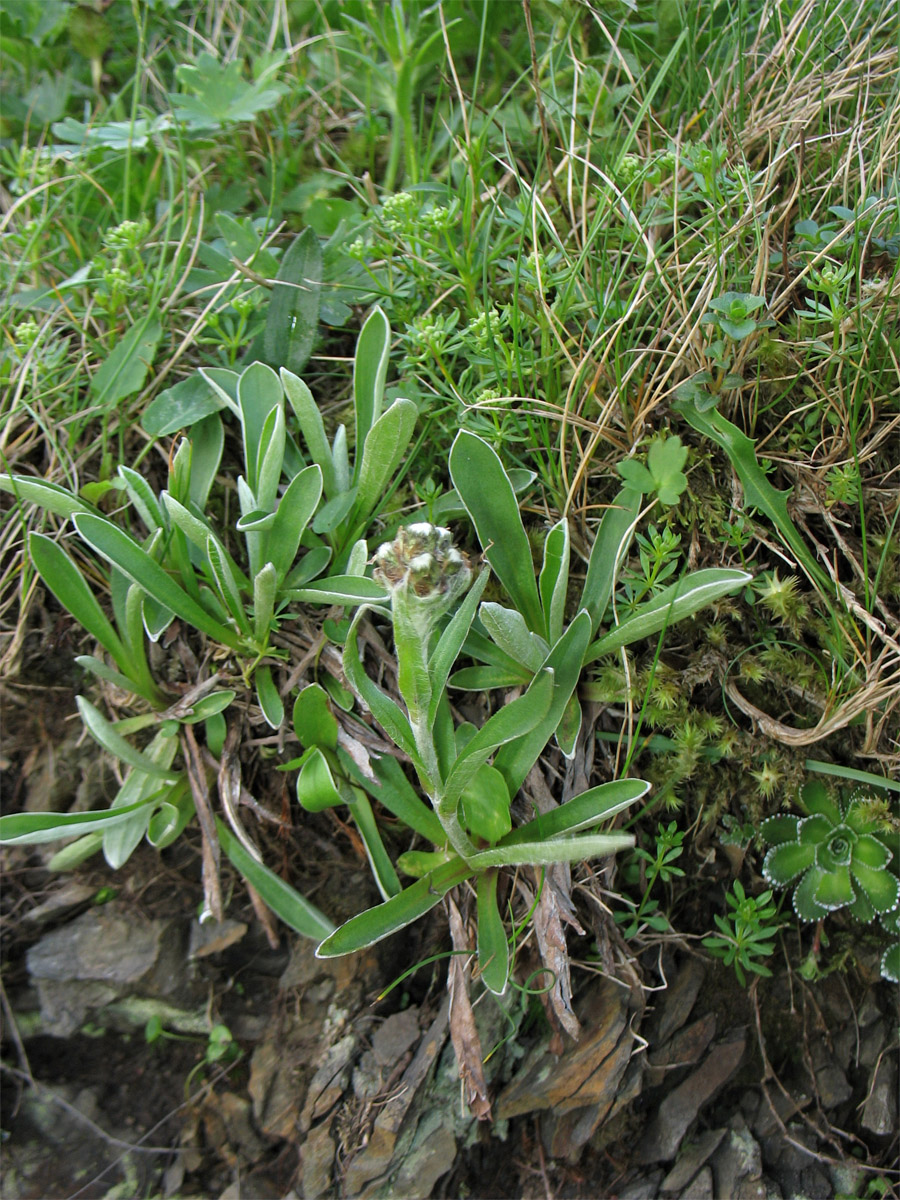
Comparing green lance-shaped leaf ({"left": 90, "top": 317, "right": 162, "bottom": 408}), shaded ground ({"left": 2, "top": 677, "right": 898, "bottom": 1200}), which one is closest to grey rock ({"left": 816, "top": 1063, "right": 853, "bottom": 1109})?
shaded ground ({"left": 2, "top": 677, "right": 898, "bottom": 1200})

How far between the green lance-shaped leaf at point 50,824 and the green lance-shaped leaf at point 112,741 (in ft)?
0.29

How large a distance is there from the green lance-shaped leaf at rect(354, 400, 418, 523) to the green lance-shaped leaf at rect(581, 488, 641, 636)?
1.44ft

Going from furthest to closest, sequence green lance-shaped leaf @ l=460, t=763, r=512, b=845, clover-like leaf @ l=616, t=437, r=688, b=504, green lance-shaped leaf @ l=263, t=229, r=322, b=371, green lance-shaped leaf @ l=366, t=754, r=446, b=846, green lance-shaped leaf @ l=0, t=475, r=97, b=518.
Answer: green lance-shaped leaf @ l=263, t=229, r=322, b=371 < green lance-shaped leaf @ l=0, t=475, r=97, b=518 < green lance-shaped leaf @ l=366, t=754, r=446, b=846 < green lance-shaped leaf @ l=460, t=763, r=512, b=845 < clover-like leaf @ l=616, t=437, r=688, b=504

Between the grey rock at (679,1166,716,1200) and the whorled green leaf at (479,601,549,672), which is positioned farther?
the grey rock at (679,1166,716,1200)

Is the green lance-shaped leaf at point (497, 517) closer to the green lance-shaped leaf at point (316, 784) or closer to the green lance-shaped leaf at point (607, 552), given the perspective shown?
the green lance-shaped leaf at point (607, 552)

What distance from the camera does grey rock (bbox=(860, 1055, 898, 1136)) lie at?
1.74 meters

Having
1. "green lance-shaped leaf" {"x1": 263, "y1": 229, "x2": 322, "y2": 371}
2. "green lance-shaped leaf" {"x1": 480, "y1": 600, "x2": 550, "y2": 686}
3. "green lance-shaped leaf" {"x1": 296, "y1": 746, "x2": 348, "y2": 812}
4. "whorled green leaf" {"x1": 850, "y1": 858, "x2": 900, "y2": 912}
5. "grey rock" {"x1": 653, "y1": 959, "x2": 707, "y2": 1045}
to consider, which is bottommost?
"grey rock" {"x1": 653, "y1": 959, "x2": 707, "y2": 1045}

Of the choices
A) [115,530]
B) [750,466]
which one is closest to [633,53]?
[750,466]

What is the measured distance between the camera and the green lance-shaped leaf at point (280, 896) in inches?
70.8

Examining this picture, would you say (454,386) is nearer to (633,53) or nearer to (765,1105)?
(633,53)

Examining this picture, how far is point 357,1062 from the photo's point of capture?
1.84m

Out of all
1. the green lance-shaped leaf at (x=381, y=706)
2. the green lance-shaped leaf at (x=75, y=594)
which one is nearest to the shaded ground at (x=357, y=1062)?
the green lance-shaped leaf at (x=75, y=594)

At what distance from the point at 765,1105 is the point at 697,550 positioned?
3.81 ft

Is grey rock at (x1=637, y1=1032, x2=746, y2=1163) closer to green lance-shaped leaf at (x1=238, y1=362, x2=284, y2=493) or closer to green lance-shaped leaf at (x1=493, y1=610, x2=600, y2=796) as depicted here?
green lance-shaped leaf at (x1=493, y1=610, x2=600, y2=796)
